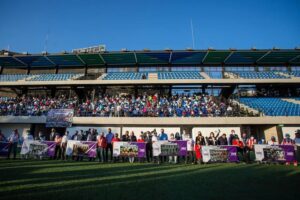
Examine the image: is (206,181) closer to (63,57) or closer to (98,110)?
(98,110)

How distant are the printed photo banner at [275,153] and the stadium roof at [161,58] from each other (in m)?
17.8

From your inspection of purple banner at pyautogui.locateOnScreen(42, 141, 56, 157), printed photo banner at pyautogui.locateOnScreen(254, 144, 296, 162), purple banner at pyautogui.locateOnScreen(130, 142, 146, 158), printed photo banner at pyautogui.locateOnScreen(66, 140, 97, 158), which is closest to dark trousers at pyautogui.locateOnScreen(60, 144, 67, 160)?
printed photo banner at pyautogui.locateOnScreen(66, 140, 97, 158)

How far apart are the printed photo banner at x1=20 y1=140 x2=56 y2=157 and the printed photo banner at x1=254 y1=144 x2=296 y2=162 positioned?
12.5 meters

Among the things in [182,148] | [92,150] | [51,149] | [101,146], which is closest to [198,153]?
[182,148]

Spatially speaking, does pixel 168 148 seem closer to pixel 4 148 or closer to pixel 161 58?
pixel 4 148

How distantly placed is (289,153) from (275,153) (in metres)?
0.71

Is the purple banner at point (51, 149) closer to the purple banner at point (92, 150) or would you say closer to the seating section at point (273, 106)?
the purple banner at point (92, 150)

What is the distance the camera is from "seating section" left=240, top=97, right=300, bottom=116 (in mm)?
21984

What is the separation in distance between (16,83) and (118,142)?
23638 mm

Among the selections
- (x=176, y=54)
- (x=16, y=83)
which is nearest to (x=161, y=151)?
(x=176, y=54)

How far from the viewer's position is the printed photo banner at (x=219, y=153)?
11.4 m

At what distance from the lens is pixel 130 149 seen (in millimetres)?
11820

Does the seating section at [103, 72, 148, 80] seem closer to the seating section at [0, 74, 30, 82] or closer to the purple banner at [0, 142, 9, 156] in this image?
the seating section at [0, 74, 30, 82]

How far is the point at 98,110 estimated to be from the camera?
2289 centimetres
